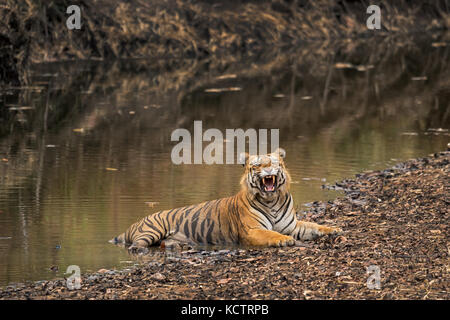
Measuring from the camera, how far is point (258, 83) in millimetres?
28672

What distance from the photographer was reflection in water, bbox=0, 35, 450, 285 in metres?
11.4

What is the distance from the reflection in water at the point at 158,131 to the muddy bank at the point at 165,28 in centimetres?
155

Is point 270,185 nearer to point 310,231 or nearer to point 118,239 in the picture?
point 310,231

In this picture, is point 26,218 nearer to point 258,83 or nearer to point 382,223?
point 382,223

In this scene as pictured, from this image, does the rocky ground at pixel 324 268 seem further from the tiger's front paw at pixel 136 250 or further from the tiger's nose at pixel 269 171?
the tiger's nose at pixel 269 171

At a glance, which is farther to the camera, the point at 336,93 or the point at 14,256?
the point at 336,93

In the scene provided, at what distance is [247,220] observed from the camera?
33.6ft

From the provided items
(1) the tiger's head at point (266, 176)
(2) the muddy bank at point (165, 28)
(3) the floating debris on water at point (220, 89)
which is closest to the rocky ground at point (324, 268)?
(1) the tiger's head at point (266, 176)

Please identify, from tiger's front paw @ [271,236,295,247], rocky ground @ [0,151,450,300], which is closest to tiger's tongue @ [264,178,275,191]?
tiger's front paw @ [271,236,295,247]

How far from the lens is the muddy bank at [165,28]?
27281 mm

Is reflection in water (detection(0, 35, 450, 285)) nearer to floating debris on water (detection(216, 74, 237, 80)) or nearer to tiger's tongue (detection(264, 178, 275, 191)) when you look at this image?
floating debris on water (detection(216, 74, 237, 80))

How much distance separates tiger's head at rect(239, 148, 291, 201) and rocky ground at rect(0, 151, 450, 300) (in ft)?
2.26

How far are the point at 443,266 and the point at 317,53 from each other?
31.8m

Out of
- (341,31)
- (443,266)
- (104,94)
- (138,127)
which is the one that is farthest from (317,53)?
(443,266)
